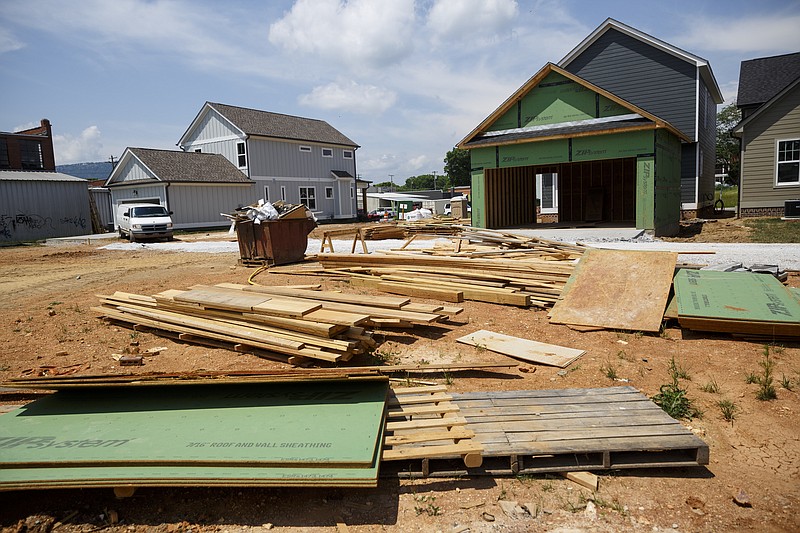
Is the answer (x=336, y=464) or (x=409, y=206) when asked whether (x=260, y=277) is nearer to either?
(x=336, y=464)

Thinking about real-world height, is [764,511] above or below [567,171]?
below

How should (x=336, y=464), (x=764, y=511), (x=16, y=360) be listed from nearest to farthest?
(x=764, y=511) → (x=336, y=464) → (x=16, y=360)

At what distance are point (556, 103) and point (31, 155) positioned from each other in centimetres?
5075

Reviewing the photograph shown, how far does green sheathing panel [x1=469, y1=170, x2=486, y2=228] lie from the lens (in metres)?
18.9

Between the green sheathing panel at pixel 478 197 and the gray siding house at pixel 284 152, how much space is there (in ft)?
64.2

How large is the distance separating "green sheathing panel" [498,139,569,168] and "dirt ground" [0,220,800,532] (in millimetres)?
11232

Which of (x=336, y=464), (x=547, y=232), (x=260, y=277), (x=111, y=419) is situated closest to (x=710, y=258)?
(x=547, y=232)

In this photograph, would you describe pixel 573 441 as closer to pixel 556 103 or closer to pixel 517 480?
pixel 517 480

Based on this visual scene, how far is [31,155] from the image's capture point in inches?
1917

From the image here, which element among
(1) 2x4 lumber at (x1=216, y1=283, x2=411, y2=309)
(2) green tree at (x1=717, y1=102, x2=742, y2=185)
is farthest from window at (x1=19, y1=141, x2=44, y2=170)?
(2) green tree at (x1=717, y1=102, x2=742, y2=185)

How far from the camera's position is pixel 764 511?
123 inches

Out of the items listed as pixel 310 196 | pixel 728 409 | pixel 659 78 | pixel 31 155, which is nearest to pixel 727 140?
pixel 659 78

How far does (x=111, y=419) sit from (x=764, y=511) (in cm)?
461

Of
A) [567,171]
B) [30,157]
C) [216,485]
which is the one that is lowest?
[216,485]
